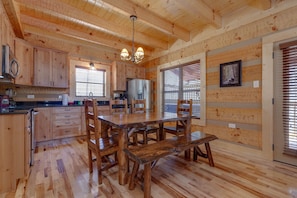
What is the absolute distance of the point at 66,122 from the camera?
11.9 ft

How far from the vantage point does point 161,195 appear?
156 cm

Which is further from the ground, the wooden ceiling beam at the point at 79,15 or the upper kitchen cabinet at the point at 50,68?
the wooden ceiling beam at the point at 79,15

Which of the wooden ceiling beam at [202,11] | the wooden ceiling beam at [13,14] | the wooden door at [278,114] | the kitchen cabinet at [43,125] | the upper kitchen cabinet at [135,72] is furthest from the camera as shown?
the upper kitchen cabinet at [135,72]

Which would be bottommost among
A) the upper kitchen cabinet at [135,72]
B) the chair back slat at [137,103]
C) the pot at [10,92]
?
the chair back slat at [137,103]

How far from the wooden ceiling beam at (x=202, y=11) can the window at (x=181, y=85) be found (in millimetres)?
985

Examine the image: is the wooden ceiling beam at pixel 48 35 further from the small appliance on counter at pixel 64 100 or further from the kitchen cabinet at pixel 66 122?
the kitchen cabinet at pixel 66 122

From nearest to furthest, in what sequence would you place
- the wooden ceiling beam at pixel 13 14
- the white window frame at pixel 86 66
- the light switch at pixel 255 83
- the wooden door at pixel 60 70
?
1. the wooden ceiling beam at pixel 13 14
2. the light switch at pixel 255 83
3. the wooden door at pixel 60 70
4. the white window frame at pixel 86 66

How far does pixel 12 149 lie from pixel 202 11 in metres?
3.66

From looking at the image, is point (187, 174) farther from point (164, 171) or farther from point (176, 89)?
point (176, 89)

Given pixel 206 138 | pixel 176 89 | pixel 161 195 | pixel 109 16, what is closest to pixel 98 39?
pixel 109 16

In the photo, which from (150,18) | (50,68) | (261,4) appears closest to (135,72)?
(150,18)

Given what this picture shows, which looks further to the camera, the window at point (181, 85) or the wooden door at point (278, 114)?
the window at point (181, 85)

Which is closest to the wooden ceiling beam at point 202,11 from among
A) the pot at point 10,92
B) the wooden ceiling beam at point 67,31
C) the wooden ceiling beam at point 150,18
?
the wooden ceiling beam at point 150,18

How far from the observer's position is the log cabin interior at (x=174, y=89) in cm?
175
